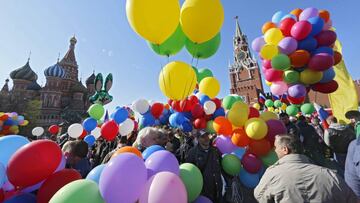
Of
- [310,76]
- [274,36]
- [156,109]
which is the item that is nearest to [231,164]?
[310,76]

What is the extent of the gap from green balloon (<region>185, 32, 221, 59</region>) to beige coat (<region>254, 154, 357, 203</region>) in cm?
268

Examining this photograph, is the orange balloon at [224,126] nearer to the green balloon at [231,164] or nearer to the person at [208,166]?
the green balloon at [231,164]

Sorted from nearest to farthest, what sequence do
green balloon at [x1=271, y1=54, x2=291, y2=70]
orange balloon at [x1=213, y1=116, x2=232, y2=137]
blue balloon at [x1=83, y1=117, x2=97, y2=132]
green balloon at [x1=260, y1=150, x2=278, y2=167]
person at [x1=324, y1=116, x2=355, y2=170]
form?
person at [x1=324, y1=116, x2=355, y2=170] < green balloon at [x1=260, y1=150, x2=278, y2=167] < orange balloon at [x1=213, y1=116, x2=232, y2=137] < green balloon at [x1=271, y1=54, x2=291, y2=70] < blue balloon at [x1=83, y1=117, x2=97, y2=132]

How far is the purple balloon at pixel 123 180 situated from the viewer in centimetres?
151

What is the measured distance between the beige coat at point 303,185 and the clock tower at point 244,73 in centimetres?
4579

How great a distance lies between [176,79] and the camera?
3.66m

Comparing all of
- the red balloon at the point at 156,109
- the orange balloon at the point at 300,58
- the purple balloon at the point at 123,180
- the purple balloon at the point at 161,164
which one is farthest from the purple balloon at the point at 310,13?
the purple balloon at the point at 123,180

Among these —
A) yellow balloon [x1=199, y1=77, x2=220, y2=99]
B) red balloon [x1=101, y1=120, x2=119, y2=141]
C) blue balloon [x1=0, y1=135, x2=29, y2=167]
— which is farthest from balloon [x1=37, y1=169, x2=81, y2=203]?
red balloon [x1=101, y1=120, x2=119, y2=141]

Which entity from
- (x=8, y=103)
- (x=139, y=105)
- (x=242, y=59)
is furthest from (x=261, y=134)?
→ (x=242, y=59)

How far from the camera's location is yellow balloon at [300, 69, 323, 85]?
4.89 metres

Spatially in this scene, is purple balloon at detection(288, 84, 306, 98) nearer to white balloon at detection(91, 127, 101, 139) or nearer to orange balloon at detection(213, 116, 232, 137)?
orange balloon at detection(213, 116, 232, 137)

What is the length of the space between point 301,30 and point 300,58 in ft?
2.28

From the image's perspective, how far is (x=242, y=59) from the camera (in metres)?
53.4

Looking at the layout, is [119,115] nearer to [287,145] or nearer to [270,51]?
[270,51]
